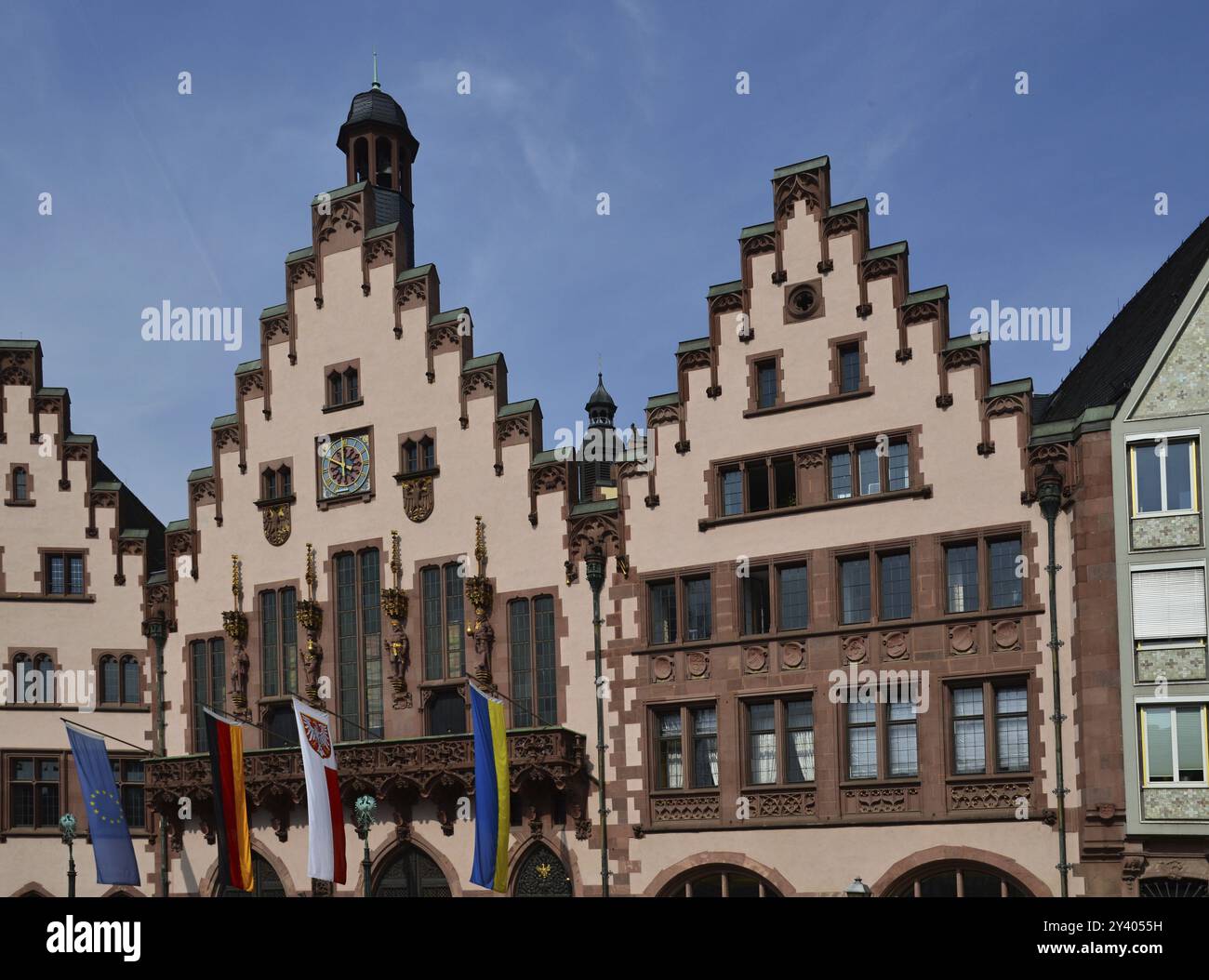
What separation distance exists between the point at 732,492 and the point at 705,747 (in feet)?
21.7

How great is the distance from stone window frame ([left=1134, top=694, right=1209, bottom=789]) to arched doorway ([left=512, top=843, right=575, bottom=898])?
592 inches

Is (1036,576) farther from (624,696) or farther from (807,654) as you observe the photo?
(624,696)

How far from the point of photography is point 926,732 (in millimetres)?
37062

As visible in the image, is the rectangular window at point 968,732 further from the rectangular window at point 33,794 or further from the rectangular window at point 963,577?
the rectangular window at point 33,794

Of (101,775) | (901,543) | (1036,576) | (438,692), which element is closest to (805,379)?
(901,543)

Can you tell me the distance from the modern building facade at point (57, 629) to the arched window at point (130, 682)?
30 mm

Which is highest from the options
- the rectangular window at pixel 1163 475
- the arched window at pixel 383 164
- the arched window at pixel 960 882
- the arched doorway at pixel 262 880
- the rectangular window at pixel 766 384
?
the arched window at pixel 383 164

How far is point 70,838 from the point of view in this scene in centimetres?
4791

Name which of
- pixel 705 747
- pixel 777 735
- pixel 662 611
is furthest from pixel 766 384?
pixel 705 747

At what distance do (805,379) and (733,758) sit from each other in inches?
384

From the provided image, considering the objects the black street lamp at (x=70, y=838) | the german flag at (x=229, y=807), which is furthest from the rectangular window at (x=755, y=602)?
the black street lamp at (x=70, y=838)

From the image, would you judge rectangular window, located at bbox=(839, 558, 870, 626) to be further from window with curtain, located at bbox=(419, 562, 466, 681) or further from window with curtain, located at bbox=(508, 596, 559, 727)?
window with curtain, located at bbox=(419, 562, 466, 681)

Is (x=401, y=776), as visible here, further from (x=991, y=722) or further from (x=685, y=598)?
(x=991, y=722)

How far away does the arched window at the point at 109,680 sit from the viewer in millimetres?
50531
